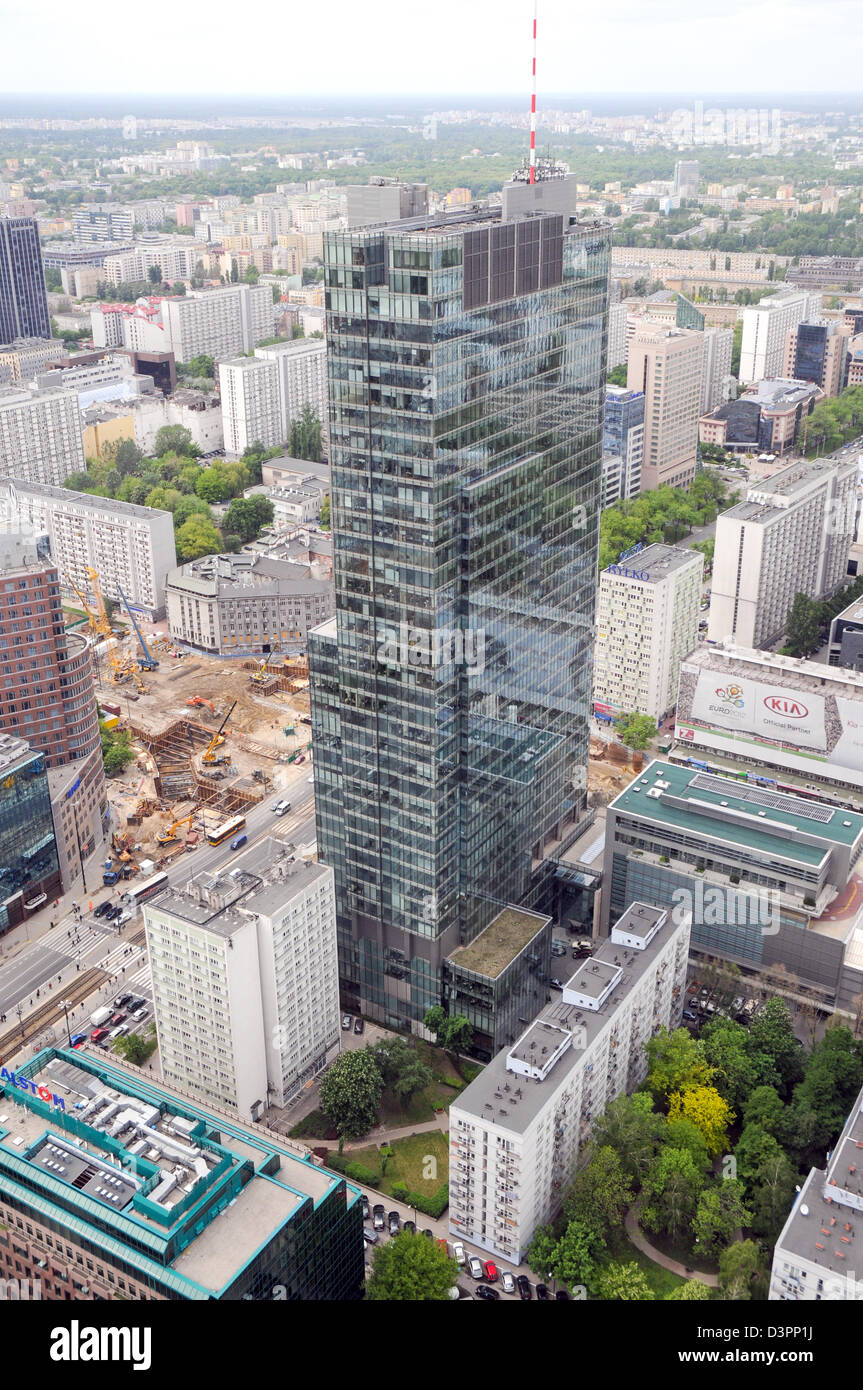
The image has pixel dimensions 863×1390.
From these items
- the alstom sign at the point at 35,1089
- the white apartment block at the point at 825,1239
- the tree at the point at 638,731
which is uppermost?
the alstom sign at the point at 35,1089

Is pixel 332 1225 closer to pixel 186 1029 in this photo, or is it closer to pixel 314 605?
pixel 186 1029

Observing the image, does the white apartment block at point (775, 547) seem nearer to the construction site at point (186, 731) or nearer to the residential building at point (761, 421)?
the construction site at point (186, 731)

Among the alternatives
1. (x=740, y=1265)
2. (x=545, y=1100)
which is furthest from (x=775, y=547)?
(x=740, y=1265)

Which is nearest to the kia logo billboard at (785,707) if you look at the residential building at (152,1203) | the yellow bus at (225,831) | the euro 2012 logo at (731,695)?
the euro 2012 logo at (731,695)

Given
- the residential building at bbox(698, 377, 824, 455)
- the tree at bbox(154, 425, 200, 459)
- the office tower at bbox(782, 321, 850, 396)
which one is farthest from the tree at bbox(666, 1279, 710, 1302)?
the office tower at bbox(782, 321, 850, 396)

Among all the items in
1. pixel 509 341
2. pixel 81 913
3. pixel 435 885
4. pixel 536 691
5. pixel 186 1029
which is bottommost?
pixel 81 913

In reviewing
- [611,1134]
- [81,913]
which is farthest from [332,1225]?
[81,913]

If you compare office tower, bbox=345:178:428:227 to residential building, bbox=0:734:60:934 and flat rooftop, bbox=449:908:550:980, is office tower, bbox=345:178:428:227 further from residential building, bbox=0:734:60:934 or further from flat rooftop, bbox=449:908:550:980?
residential building, bbox=0:734:60:934
